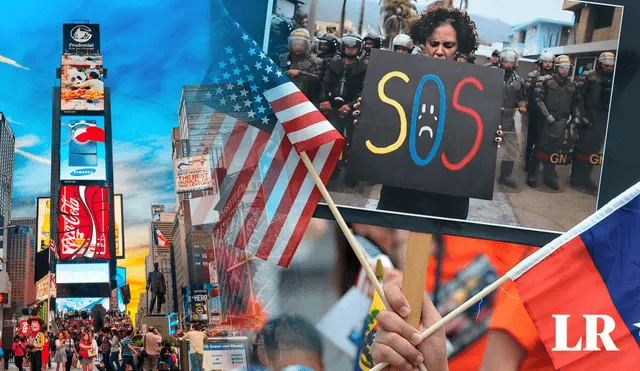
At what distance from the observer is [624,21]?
6035mm

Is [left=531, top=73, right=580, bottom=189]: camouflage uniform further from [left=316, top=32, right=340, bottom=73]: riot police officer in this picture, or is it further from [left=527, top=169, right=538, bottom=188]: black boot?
[left=316, top=32, right=340, bottom=73]: riot police officer

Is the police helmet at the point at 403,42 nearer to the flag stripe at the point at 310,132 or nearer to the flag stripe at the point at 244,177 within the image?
the flag stripe at the point at 244,177

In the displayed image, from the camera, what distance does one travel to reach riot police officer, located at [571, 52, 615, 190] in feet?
20.0

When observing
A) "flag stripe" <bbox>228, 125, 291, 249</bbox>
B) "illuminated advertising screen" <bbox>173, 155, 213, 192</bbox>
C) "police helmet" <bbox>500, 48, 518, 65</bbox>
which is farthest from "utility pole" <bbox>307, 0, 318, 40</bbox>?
"flag stripe" <bbox>228, 125, 291, 249</bbox>

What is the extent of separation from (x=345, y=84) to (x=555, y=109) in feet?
4.04

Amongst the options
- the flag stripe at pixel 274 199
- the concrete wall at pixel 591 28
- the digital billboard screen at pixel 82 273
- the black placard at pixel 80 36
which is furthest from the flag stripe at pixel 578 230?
the digital billboard screen at pixel 82 273

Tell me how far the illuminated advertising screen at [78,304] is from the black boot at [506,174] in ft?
63.9

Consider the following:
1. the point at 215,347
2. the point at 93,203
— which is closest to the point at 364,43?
the point at 215,347

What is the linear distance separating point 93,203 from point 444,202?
23.5m

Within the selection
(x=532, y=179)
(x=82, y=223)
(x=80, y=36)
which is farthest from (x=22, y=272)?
(x=532, y=179)

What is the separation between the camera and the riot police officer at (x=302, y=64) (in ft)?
19.6

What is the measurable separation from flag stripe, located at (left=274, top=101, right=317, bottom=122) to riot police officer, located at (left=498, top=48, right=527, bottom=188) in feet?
6.01

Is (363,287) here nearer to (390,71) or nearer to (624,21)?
(390,71)

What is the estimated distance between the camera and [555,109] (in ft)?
20.4
